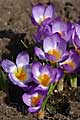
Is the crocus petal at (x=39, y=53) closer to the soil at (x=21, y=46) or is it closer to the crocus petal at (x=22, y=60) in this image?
the crocus petal at (x=22, y=60)

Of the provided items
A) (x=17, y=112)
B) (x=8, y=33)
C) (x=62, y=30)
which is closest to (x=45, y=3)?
(x=8, y=33)

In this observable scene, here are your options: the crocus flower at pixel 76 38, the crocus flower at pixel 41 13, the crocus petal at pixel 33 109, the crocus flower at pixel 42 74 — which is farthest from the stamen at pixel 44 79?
the crocus flower at pixel 41 13

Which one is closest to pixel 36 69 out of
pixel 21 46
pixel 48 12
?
pixel 48 12

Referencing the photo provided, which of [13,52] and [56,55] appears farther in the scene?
[13,52]

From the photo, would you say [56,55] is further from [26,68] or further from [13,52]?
[13,52]

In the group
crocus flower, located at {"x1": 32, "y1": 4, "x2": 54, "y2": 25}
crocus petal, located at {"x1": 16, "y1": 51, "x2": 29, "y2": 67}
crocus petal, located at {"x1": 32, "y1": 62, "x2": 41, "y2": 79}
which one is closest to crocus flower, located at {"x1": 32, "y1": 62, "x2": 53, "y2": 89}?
crocus petal, located at {"x1": 32, "y1": 62, "x2": 41, "y2": 79}

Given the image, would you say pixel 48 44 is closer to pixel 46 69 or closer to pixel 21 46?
pixel 46 69

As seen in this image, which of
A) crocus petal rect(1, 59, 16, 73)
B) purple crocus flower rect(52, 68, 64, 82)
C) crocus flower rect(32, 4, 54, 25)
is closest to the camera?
purple crocus flower rect(52, 68, 64, 82)

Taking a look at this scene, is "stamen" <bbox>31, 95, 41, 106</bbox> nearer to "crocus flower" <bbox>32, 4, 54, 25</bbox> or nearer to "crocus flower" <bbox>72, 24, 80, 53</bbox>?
"crocus flower" <bbox>72, 24, 80, 53</bbox>
